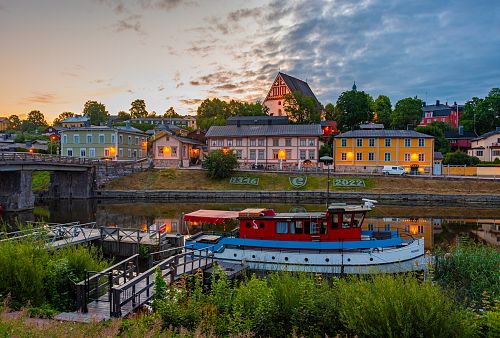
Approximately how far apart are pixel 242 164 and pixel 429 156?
37.3 meters

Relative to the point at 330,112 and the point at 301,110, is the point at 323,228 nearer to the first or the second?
the point at 301,110

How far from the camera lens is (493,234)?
3622 centimetres

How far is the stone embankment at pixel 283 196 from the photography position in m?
58.7

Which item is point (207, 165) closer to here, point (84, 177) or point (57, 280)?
point (84, 177)

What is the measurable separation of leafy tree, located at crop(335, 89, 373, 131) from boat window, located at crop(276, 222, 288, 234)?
83.0 m

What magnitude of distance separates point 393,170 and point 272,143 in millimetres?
25923

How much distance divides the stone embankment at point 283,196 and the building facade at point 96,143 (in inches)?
977

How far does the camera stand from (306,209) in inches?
1983

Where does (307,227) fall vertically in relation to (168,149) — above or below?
below

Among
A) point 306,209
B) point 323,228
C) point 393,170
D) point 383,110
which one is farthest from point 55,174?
point 383,110

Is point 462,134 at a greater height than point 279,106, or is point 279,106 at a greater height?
point 279,106

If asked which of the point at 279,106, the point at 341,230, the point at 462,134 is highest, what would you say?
the point at 279,106

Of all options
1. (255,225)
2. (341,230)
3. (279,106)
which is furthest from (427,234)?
(279,106)

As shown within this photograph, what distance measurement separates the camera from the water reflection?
37.0m
